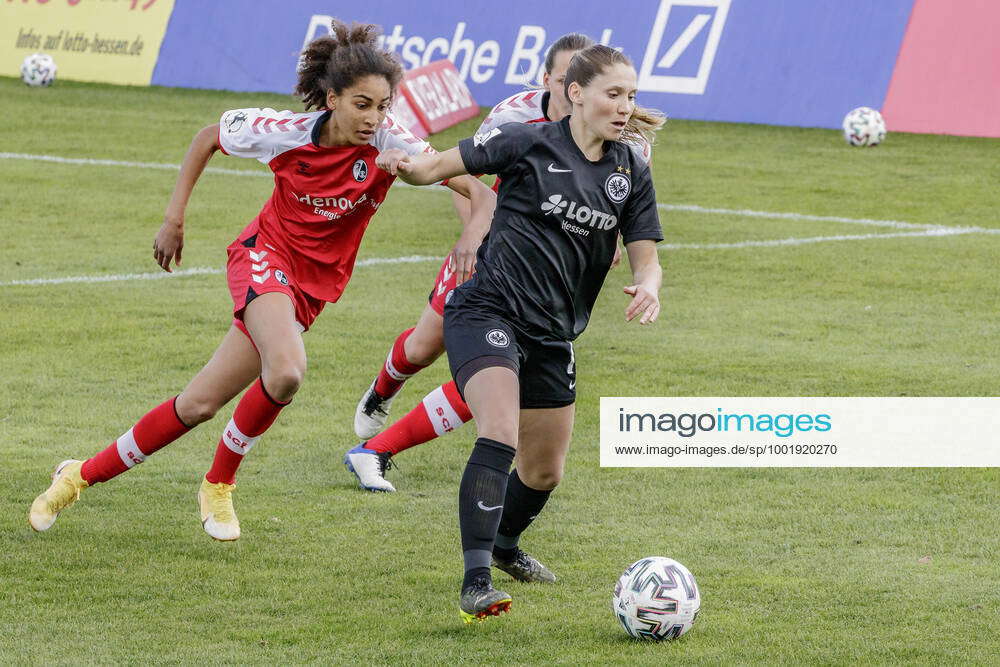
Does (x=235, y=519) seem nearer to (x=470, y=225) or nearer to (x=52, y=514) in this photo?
(x=52, y=514)

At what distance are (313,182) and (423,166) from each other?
A: 101 centimetres

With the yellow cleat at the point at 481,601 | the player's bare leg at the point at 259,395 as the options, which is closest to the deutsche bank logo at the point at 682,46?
the player's bare leg at the point at 259,395

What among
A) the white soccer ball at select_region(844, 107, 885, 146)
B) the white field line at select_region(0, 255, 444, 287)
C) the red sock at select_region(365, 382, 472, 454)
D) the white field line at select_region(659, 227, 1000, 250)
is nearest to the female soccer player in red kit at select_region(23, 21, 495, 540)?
the red sock at select_region(365, 382, 472, 454)

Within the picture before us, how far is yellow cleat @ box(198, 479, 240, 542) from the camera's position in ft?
21.2

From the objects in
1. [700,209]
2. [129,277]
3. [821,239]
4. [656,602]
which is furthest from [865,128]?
[656,602]

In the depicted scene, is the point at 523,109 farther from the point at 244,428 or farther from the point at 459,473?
the point at 244,428

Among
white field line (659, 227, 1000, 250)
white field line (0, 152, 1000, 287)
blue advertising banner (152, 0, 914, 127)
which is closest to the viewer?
white field line (0, 152, 1000, 287)

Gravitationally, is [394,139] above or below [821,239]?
above

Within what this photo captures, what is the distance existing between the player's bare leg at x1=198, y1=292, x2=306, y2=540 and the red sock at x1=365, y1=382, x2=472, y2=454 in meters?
0.95

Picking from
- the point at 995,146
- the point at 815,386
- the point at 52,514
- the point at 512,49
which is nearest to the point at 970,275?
the point at 815,386

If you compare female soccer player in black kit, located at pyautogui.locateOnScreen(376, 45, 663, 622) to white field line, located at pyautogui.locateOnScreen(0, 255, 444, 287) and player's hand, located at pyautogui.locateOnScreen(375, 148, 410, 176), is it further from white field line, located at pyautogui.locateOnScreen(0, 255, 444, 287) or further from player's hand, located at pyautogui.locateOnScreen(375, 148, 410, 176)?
white field line, located at pyautogui.locateOnScreen(0, 255, 444, 287)

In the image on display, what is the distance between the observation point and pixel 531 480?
5914mm

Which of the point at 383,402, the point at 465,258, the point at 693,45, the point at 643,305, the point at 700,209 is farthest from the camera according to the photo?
the point at 693,45

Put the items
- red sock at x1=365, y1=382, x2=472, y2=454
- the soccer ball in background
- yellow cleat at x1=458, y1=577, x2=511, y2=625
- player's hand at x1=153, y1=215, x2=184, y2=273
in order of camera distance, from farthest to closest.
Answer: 1. the soccer ball in background
2. red sock at x1=365, y1=382, x2=472, y2=454
3. player's hand at x1=153, y1=215, x2=184, y2=273
4. yellow cleat at x1=458, y1=577, x2=511, y2=625
